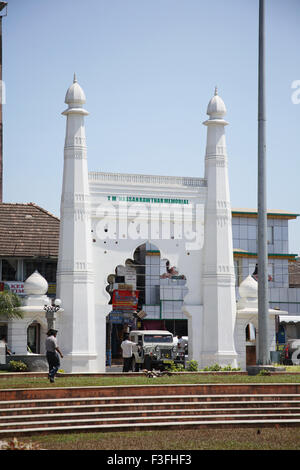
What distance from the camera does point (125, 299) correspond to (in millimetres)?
51781

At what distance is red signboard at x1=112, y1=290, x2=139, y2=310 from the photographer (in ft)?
169

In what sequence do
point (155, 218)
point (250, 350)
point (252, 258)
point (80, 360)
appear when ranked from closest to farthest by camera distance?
point (80, 360)
point (155, 218)
point (250, 350)
point (252, 258)

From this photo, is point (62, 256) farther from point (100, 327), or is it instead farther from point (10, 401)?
point (10, 401)

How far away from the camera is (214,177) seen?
3100 cm

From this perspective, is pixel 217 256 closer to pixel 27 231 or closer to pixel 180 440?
pixel 27 231

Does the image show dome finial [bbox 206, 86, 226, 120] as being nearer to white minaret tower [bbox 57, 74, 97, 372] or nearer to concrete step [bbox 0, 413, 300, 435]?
white minaret tower [bbox 57, 74, 97, 372]

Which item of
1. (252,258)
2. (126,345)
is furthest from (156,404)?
(252,258)

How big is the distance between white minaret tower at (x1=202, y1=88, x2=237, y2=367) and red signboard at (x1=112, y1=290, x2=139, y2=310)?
2126 cm

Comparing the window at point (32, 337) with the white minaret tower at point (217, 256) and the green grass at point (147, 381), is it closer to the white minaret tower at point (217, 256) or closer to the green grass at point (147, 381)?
the white minaret tower at point (217, 256)

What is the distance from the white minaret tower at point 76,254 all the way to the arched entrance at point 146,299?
21.5 m

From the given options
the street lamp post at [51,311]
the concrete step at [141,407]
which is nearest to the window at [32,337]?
the street lamp post at [51,311]

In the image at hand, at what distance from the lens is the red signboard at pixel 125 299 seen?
5147cm

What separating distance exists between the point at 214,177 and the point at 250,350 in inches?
312

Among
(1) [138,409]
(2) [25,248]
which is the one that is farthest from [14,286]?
(1) [138,409]
